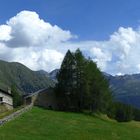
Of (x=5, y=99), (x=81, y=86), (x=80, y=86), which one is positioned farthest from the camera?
(x=80, y=86)

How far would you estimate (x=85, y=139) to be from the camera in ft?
188

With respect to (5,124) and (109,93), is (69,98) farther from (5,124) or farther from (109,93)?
(5,124)

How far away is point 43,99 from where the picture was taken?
114m

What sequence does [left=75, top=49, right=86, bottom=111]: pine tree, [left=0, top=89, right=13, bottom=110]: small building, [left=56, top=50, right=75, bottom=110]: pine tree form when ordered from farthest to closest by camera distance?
[left=56, top=50, right=75, bottom=110]: pine tree, [left=75, top=49, right=86, bottom=111]: pine tree, [left=0, top=89, right=13, bottom=110]: small building

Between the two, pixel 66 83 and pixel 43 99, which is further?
pixel 43 99

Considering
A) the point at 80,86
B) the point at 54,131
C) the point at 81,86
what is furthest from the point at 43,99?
the point at 54,131

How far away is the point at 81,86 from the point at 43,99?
1086cm

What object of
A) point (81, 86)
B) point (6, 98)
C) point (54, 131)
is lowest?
point (54, 131)

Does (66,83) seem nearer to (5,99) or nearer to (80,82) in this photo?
(80,82)

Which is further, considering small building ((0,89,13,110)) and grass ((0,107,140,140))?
small building ((0,89,13,110))

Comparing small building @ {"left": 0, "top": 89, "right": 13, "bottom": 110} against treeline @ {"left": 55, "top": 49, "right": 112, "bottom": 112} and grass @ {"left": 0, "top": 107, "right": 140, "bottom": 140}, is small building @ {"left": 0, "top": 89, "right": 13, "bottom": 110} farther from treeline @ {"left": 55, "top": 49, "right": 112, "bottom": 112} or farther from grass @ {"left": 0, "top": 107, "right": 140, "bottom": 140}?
grass @ {"left": 0, "top": 107, "right": 140, "bottom": 140}

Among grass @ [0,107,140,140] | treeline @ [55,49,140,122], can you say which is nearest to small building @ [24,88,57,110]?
treeline @ [55,49,140,122]

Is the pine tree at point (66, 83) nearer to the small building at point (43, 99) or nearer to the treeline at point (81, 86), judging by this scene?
the treeline at point (81, 86)

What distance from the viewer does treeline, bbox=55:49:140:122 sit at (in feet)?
360
